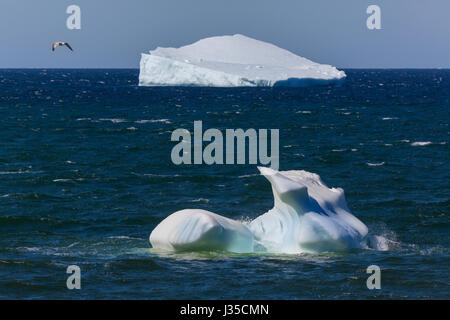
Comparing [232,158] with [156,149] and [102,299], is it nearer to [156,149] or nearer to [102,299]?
[156,149]

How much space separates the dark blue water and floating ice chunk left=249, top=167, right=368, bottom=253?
52cm

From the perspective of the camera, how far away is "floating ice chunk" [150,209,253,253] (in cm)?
2234

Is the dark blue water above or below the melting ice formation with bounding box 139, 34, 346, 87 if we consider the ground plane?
below

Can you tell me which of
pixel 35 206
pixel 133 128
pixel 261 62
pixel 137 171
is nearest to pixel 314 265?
pixel 35 206

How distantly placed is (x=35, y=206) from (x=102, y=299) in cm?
1289

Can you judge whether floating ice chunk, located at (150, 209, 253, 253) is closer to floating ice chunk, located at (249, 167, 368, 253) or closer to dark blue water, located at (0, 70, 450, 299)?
dark blue water, located at (0, 70, 450, 299)

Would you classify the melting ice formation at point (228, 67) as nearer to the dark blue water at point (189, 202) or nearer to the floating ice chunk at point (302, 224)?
the dark blue water at point (189, 202)

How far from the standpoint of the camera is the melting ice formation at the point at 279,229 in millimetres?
22484

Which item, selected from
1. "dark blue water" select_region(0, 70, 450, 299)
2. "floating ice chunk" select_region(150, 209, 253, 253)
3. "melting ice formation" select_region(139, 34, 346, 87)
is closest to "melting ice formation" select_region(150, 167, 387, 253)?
"floating ice chunk" select_region(150, 209, 253, 253)

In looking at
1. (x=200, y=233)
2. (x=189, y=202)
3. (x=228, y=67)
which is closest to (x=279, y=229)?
(x=200, y=233)

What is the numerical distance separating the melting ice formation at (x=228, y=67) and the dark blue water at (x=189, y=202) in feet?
116

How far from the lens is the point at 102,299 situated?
1911 centimetres

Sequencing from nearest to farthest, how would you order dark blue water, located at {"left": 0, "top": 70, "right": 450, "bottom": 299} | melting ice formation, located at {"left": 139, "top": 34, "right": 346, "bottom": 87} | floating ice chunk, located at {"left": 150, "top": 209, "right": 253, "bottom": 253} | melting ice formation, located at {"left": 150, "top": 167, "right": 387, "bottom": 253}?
dark blue water, located at {"left": 0, "top": 70, "right": 450, "bottom": 299} < floating ice chunk, located at {"left": 150, "top": 209, "right": 253, "bottom": 253} < melting ice formation, located at {"left": 150, "top": 167, "right": 387, "bottom": 253} < melting ice formation, located at {"left": 139, "top": 34, "right": 346, "bottom": 87}

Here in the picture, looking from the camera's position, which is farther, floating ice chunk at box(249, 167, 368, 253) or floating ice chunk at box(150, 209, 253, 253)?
floating ice chunk at box(249, 167, 368, 253)
